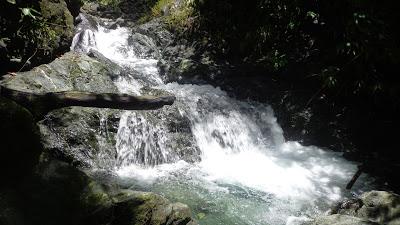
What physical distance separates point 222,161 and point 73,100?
3684 millimetres

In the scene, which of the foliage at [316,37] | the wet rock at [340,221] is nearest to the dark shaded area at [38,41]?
the foliage at [316,37]

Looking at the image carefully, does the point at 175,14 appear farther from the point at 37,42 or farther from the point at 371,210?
the point at 371,210

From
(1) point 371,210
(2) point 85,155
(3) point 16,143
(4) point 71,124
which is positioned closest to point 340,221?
(1) point 371,210

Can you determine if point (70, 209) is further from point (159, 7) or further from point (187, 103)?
point (159, 7)

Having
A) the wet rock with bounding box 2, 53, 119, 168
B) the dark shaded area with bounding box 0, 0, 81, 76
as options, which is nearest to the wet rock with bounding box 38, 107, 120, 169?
the wet rock with bounding box 2, 53, 119, 168

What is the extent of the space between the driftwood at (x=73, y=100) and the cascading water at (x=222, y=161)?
0.24m

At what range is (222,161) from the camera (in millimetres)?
9008

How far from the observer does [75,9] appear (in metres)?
12.2

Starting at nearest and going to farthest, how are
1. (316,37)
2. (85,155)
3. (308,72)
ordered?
(85,155), (316,37), (308,72)

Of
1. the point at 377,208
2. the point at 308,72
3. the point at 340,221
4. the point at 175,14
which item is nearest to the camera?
the point at 340,221

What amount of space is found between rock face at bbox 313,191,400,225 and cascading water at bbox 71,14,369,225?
865mm

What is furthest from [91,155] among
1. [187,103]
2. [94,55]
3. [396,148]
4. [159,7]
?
[159,7]

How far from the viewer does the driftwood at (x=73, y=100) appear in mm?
7070

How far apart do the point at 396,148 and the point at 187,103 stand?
17.3 ft
